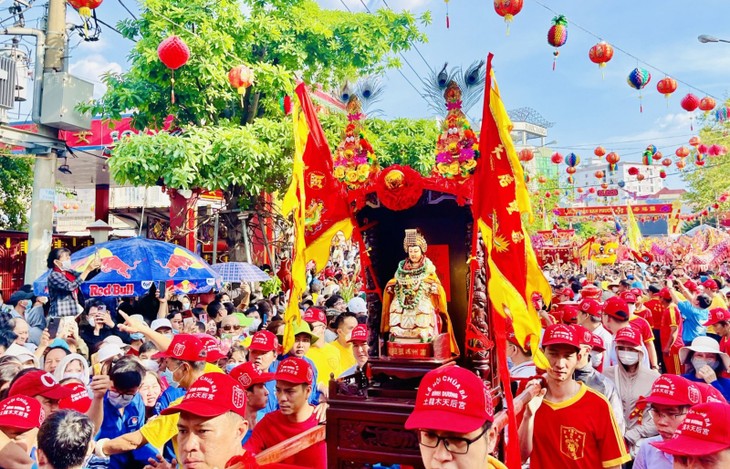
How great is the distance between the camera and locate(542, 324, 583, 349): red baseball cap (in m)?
3.80

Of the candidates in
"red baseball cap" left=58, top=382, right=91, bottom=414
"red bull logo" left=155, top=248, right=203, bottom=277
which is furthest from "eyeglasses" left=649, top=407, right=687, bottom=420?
"red bull logo" left=155, top=248, right=203, bottom=277

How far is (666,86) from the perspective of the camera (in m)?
15.9

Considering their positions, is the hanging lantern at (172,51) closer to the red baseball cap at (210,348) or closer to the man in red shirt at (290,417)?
the red baseball cap at (210,348)

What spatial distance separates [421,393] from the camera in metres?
2.40

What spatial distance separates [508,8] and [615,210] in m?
40.0

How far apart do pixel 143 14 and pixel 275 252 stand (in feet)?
27.3

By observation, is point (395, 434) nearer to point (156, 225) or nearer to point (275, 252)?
point (275, 252)

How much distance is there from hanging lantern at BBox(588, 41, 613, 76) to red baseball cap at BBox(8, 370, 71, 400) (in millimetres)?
12495

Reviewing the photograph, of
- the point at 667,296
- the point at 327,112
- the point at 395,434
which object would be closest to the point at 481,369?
the point at 395,434

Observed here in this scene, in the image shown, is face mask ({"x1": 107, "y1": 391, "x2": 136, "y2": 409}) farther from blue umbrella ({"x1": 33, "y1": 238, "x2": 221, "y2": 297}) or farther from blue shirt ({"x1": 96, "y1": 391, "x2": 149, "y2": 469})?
blue umbrella ({"x1": 33, "y1": 238, "x2": 221, "y2": 297})

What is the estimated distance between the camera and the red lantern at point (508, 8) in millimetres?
9477

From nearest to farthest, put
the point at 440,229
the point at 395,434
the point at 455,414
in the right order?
the point at 455,414
the point at 395,434
the point at 440,229

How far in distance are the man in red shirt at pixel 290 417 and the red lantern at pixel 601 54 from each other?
1150 cm

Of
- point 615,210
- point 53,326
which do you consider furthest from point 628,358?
point 615,210
